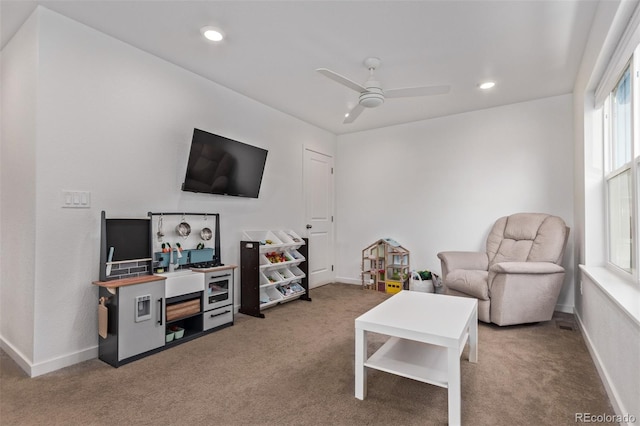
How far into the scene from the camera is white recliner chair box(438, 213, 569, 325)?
308 cm

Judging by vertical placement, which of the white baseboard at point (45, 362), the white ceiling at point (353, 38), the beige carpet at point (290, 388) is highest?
the white ceiling at point (353, 38)

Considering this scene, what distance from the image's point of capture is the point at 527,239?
3633 mm

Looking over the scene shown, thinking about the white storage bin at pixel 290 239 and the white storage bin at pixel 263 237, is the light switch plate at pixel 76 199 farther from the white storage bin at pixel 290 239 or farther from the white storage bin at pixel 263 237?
the white storage bin at pixel 290 239

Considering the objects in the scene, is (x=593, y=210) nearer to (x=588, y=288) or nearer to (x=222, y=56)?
(x=588, y=288)

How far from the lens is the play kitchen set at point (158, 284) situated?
2.41m

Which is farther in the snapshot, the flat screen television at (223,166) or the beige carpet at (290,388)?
the flat screen television at (223,166)

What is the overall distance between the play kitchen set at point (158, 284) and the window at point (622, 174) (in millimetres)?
3187

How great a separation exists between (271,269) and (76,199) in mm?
2164

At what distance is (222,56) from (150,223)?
1630 mm

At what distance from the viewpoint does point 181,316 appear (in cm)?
281

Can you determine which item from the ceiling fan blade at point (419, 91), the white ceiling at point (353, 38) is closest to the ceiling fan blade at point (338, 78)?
the ceiling fan blade at point (419, 91)

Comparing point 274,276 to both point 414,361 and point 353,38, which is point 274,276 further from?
point 353,38

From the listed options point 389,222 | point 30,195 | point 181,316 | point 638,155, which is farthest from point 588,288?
point 30,195

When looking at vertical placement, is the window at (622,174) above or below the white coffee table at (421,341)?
above
